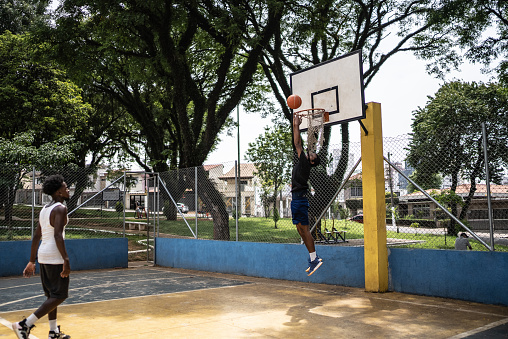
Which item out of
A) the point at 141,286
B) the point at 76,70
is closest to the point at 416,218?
the point at 141,286

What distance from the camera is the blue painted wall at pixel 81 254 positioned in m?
12.8

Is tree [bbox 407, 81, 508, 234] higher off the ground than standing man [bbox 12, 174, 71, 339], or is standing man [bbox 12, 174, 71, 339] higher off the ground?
tree [bbox 407, 81, 508, 234]

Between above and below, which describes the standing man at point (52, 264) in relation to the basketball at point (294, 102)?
below

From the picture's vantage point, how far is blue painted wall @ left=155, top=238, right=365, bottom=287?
9.27m

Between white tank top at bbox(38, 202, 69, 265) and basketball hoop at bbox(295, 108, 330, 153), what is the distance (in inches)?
163

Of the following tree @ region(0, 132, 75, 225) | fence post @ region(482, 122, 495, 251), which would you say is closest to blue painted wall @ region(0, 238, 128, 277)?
tree @ region(0, 132, 75, 225)

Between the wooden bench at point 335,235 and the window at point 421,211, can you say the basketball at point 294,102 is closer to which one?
the window at point 421,211

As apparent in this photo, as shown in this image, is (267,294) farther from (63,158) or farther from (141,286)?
(63,158)

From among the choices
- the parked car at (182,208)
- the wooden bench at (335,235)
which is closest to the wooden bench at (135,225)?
the parked car at (182,208)

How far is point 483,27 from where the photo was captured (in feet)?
60.0

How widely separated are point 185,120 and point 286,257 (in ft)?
27.8

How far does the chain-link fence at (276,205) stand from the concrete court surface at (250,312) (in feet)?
5.36

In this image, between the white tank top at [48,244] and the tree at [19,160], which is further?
the tree at [19,160]

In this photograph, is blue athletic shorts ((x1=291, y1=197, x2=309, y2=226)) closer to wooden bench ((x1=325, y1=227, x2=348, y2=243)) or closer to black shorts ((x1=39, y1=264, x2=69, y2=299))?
black shorts ((x1=39, y1=264, x2=69, y2=299))
